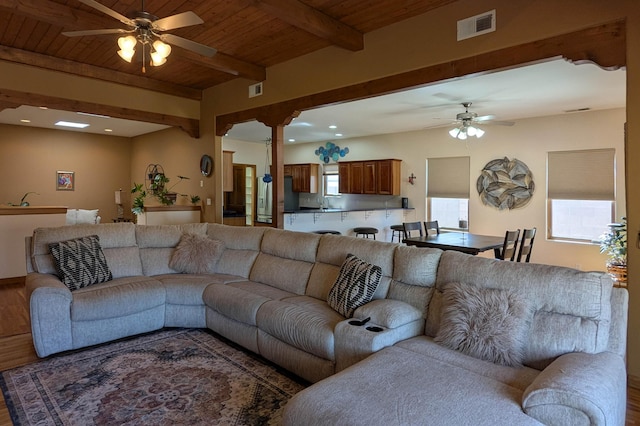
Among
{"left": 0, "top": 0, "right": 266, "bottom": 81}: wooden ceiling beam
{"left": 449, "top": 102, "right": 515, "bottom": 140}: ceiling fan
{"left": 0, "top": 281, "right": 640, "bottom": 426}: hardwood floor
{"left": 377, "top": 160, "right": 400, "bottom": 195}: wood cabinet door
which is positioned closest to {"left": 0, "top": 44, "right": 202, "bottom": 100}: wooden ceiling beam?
{"left": 0, "top": 0, "right": 266, "bottom": 81}: wooden ceiling beam

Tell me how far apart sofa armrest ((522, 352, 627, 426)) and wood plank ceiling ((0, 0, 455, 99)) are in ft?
10.9

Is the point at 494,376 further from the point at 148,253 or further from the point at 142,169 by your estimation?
the point at 142,169

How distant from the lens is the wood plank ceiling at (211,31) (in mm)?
3744

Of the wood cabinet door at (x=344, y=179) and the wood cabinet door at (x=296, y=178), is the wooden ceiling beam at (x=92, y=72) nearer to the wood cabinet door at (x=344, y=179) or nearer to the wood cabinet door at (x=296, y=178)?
the wood cabinet door at (x=344, y=179)

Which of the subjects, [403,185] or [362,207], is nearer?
[403,185]

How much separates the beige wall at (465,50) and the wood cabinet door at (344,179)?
13.3 feet

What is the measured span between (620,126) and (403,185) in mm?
4033

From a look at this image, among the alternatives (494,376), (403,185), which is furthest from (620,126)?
(494,376)

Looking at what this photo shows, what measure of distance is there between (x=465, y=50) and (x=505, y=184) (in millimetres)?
4343

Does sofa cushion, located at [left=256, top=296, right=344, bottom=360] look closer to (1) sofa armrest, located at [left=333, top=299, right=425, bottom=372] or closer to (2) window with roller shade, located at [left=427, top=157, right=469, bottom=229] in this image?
(1) sofa armrest, located at [left=333, top=299, right=425, bottom=372]

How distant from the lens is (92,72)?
5844mm

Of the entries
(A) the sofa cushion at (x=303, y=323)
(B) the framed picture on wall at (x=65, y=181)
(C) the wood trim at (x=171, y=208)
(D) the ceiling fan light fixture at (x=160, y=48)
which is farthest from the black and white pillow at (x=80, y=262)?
(B) the framed picture on wall at (x=65, y=181)

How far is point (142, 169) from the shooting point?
374 inches

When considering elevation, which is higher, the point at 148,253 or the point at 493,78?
the point at 493,78
